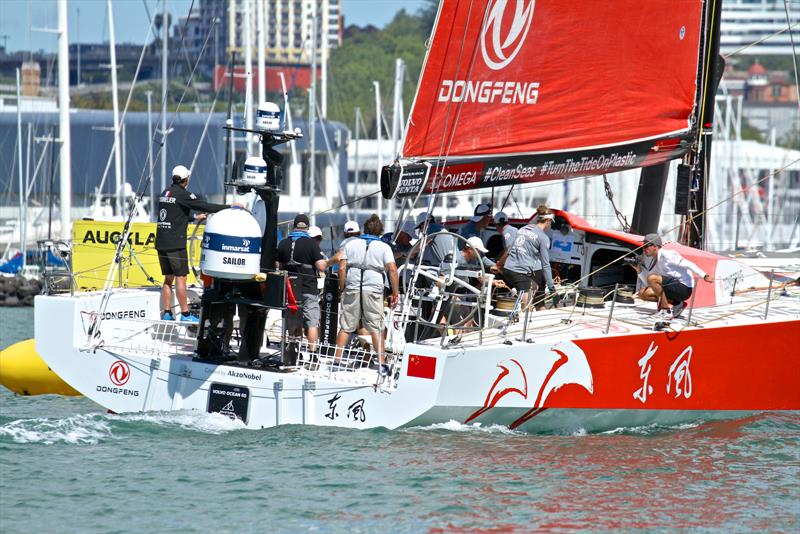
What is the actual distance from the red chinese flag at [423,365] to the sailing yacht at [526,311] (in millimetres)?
18

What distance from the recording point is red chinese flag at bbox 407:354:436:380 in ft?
31.8

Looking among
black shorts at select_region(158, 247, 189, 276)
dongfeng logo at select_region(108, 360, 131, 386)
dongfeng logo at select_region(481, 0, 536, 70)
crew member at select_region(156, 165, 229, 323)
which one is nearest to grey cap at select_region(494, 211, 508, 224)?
dongfeng logo at select_region(481, 0, 536, 70)

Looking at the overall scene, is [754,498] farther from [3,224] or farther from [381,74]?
[381,74]

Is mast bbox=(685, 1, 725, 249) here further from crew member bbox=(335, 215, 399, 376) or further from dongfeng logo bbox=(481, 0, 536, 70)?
crew member bbox=(335, 215, 399, 376)

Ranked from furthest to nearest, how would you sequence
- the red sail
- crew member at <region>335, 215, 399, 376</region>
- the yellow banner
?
the yellow banner < the red sail < crew member at <region>335, 215, 399, 376</region>

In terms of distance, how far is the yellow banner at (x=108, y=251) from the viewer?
44.1ft

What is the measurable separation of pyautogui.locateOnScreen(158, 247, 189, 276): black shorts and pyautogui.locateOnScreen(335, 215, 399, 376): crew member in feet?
6.15

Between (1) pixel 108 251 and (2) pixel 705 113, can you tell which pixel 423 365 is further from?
(1) pixel 108 251

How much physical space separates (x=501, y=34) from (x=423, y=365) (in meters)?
3.58

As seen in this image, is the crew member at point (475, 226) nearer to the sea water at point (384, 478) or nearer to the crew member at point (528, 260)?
the crew member at point (528, 260)

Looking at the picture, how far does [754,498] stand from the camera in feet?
28.6

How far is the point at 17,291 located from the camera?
97.4 ft

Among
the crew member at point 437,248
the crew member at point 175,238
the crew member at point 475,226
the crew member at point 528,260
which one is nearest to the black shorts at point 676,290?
the crew member at point 528,260

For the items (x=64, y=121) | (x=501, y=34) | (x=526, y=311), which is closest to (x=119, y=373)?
(x=526, y=311)
